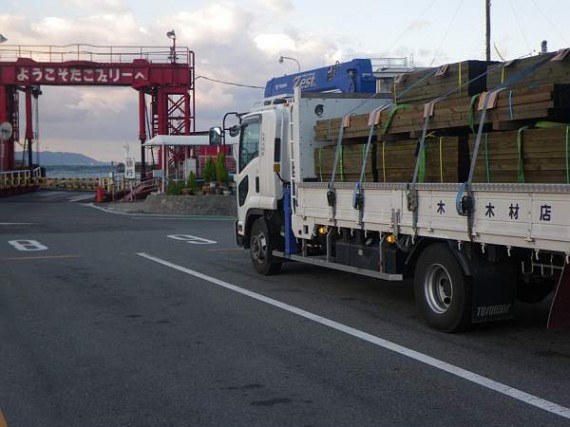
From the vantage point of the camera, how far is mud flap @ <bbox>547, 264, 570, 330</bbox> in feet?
20.3

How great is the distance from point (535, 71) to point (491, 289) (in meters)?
2.17

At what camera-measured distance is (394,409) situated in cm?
498

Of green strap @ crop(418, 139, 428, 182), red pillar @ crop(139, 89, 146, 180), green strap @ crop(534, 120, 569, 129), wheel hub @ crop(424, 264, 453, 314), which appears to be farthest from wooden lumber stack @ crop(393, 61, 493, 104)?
red pillar @ crop(139, 89, 146, 180)

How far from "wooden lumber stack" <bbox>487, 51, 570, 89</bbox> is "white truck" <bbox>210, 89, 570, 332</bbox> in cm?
129

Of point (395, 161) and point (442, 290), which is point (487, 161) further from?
point (442, 290)

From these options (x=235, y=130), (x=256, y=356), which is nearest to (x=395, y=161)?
(x=256, y=356)

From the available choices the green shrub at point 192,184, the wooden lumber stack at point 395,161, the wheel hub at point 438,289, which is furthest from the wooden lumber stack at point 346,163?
the green shrub at point 192,184

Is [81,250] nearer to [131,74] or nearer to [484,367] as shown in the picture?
[484,367]

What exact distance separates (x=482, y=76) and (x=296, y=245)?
3885 millimetres

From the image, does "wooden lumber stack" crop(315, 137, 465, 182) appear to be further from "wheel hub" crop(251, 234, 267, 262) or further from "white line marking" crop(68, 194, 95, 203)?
"white line marking" crop(68, 194, 95, 203)

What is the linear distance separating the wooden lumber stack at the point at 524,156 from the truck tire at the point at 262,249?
4.95 m

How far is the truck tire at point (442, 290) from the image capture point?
6883mm

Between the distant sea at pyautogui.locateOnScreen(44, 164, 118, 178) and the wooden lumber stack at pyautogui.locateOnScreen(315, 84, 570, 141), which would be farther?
the distant sea at pyautogui.locateOnScreen(44, 164, 118, 178)

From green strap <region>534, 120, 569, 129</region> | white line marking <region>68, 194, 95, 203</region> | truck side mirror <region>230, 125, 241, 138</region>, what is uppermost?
truck side mirror <region>230, 125, 241, 138</region>
